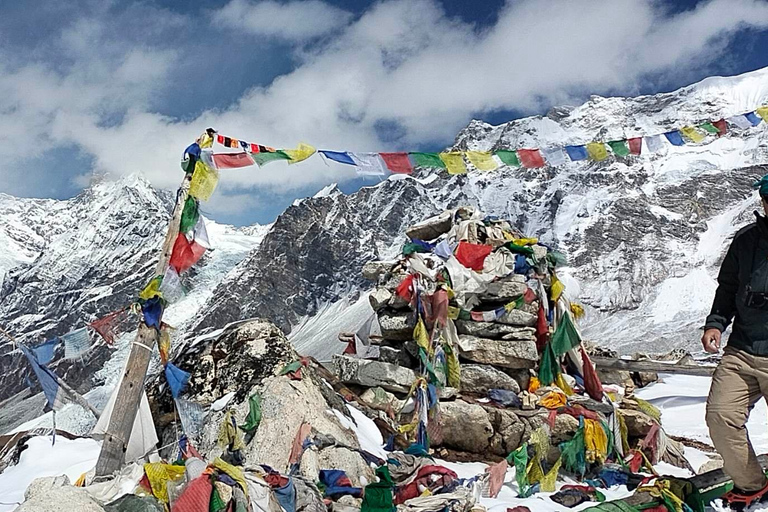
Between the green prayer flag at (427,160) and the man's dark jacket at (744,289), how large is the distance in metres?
4.43

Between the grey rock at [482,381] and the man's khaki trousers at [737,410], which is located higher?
the man's khaki trousers at [737,410]

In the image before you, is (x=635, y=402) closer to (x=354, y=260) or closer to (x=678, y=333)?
(x=678, y=333)

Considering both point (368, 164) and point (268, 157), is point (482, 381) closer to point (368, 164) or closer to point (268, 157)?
point (368, 164)

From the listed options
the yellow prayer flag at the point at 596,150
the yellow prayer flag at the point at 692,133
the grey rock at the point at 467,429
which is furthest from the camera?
the yellow prayer flag at the point at 692,133

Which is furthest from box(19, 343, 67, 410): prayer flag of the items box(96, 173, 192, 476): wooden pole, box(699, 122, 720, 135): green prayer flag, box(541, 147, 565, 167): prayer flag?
box(699, 122, 720, 135): green prayer flag

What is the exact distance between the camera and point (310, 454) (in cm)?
574

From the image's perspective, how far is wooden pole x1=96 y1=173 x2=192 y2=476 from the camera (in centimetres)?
473

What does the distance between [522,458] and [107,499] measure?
422cm

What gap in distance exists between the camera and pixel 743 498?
4176 mm

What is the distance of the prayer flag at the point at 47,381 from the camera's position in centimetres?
527

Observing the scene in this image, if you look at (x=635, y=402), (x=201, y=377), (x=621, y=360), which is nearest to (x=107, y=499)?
(x=201, y=377)

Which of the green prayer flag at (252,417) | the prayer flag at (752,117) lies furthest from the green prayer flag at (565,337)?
the green prayer flag at (252,417)

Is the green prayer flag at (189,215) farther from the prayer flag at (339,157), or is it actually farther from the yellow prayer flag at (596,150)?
the yellow prayer flag at (596,150)

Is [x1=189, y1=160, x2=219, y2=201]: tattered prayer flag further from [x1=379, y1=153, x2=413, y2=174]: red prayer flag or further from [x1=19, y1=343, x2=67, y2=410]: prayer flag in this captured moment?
[x1=379, y1=153, x2=413, y2=174]: red prayer flag
